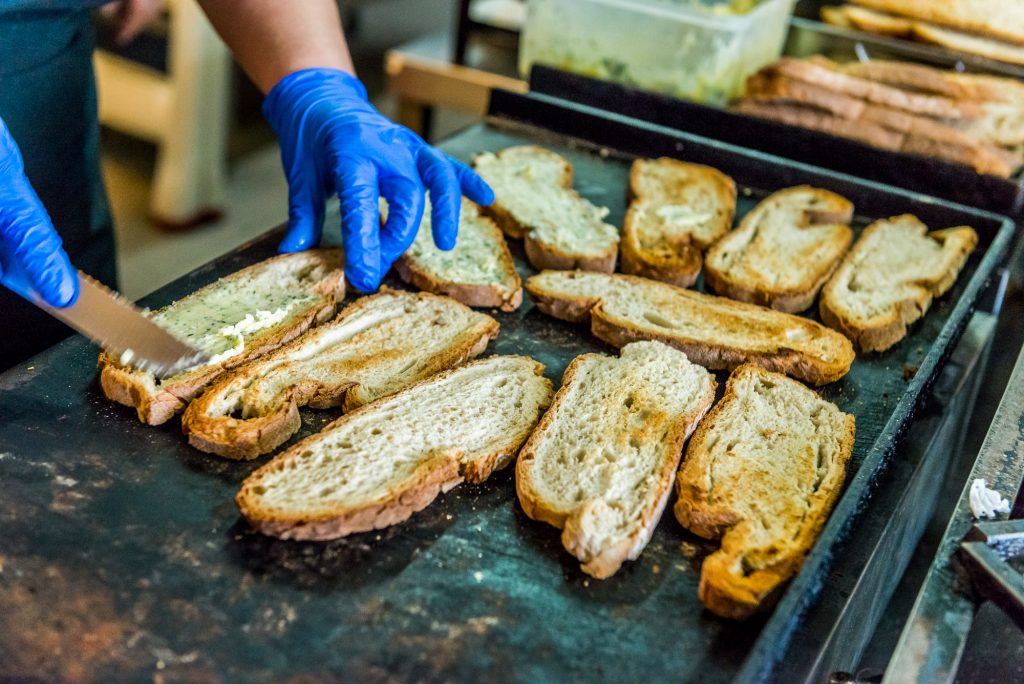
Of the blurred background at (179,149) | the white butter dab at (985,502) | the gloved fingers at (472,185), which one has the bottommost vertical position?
the blurred background at (179,149)

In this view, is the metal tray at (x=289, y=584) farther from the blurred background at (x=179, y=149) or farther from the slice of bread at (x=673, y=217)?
the blurred background at (x=179, y=149)

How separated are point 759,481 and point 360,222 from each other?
123 centimetres

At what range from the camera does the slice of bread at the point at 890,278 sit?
8.80ft

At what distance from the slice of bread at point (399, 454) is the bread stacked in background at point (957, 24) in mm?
2905

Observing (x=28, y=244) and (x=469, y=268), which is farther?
(x=469, y=268)

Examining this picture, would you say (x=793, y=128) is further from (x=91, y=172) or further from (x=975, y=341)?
(x=91, y=172)

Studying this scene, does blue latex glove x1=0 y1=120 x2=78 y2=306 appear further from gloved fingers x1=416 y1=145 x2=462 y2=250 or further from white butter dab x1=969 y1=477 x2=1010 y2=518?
white butter dab x1=969 y1=477 x2=1010 y2=518

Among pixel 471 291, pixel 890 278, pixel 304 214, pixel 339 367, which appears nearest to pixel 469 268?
pixel 471 291

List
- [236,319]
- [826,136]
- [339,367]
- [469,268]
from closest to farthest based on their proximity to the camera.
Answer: [339,367], [236,319], [469,268], [826,136]

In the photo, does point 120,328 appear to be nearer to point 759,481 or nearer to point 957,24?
point 759,481

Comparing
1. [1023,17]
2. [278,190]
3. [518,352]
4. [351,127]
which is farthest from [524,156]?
[278,190]

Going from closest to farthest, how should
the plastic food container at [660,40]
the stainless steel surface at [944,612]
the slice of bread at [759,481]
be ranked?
the stainless steel surface at [944,612]
the slice of bread at [759,481]
the plastic food container at [660,40]

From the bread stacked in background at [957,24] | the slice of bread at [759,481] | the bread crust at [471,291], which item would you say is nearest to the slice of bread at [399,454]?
the bread crust at [471,291]

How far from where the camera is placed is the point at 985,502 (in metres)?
1.81
